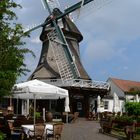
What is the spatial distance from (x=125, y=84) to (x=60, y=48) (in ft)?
67.1

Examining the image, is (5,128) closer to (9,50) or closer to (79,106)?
(9,50)

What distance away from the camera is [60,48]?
45.5 m

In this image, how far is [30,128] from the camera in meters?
14.8

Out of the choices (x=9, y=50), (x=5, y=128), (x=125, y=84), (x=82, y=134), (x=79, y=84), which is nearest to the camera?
(x=9, y=50)

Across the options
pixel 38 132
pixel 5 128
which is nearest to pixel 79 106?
pixel 5 128

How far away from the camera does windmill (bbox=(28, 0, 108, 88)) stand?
43.9m

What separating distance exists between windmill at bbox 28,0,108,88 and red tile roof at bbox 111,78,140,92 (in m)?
14.6

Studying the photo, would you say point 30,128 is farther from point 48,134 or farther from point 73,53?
point 73,53

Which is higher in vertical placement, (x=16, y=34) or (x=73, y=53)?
(x=73, y=53)

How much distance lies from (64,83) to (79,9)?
31.0ft

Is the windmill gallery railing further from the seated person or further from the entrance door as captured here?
the seated person

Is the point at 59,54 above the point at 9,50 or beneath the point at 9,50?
above

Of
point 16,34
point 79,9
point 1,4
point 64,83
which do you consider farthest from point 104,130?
point 79,9

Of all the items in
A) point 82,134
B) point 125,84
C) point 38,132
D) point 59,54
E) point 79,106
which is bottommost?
point 82,134
